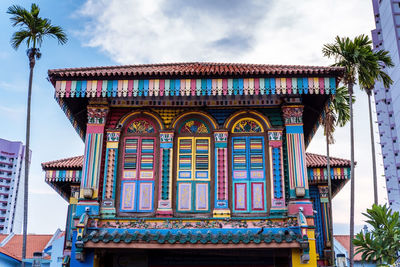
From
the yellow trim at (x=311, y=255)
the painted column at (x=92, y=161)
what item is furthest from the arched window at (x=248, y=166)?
the painted column at (x=92, y=161)

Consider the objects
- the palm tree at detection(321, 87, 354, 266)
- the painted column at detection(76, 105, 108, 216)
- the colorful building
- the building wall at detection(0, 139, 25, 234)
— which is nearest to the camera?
the colorful building

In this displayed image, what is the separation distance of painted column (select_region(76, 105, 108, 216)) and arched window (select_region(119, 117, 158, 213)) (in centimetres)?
73

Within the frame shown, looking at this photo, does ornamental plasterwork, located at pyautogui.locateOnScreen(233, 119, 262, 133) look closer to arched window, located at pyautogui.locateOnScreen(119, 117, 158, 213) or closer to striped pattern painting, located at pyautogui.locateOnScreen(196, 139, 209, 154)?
striped pattern painting, located at pyautogui.locateOnScreen(196, 139, 209, 154)

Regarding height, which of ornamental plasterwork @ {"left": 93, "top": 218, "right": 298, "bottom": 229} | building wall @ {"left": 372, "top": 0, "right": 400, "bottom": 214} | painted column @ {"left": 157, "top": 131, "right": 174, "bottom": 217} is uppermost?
building wall @ {"left": 372, "top": 0, "right": 400, "bottom": 214}

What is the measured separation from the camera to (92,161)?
1353 centimetres

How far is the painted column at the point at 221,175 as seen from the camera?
13.1 meters

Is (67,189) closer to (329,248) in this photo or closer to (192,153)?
(192,153)

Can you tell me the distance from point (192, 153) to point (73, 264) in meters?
4.66

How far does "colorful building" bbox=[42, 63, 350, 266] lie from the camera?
12859 millimetres

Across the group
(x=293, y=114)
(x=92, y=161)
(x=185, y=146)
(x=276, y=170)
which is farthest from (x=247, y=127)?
(x=92, y=161)

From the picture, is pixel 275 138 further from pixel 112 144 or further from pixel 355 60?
pixel 355 60

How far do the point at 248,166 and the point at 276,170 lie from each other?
0.85 metres

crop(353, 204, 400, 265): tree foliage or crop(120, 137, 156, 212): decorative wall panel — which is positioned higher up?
crop(120, 137, 156, 212): decorative wall panel

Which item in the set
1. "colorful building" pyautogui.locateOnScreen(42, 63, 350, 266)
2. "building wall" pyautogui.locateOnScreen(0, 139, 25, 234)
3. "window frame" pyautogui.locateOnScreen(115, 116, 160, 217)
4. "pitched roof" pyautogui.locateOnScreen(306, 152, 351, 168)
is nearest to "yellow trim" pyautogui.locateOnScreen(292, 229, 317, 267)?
"colorful building" pyautogui.locateOnScreen(42, 63, 350, 266)
